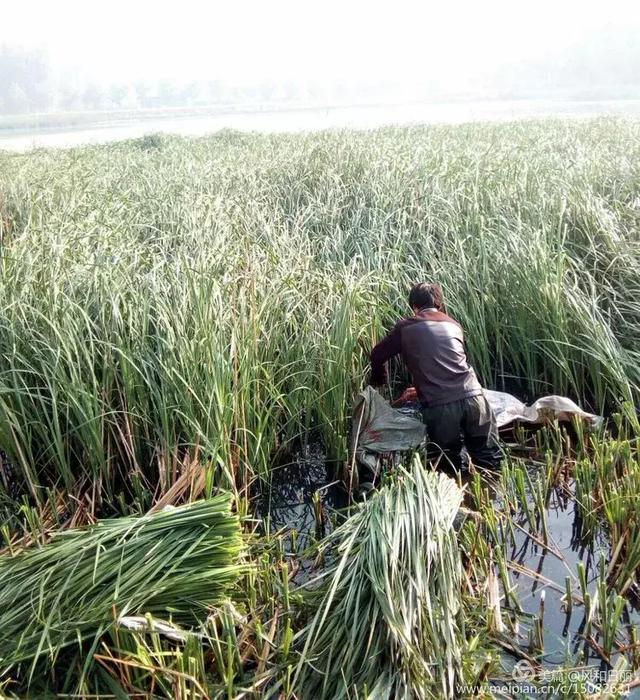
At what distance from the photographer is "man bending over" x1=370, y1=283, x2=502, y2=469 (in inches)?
127

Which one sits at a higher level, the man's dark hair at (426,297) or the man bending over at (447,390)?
the man's dark hair at (426,297)

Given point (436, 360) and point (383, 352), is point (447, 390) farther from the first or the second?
point (383, 352)

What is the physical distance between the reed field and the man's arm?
168 mm

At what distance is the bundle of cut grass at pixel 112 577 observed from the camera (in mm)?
1948

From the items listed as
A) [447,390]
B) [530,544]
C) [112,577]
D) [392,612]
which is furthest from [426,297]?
[112,577]

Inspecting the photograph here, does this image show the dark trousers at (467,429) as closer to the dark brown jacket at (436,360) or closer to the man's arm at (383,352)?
the dark brown jacket at (436,360)

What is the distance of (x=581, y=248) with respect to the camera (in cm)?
474

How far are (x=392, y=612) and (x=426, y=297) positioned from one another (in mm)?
1884

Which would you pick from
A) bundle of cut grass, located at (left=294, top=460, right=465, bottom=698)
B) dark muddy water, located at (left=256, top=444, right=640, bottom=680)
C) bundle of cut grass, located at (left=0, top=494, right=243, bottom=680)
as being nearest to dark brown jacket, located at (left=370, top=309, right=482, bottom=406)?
dark muddy water, located at (left=256, top=444, right=640, bottom=680)

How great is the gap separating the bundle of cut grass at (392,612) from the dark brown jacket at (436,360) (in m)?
0.92

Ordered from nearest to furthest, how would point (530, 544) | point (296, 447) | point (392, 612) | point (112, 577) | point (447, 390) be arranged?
1. point (392, 612)
2. point (112, 577)
3. point (530, 544)
4. point (447, 390)
5. point (296, 447)

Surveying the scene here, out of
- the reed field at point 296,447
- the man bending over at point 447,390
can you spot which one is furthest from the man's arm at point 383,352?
the reed field at point 296,447

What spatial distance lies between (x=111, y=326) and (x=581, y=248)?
347cm

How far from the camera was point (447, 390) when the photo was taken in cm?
322
